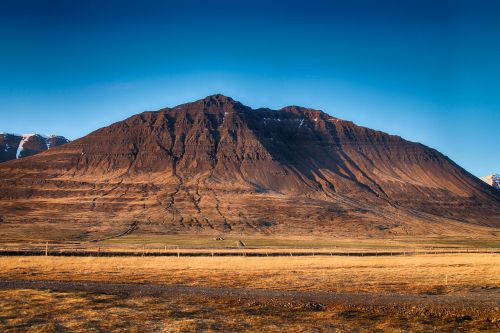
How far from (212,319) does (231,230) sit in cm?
14605

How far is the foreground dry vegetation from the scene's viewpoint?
2050cm

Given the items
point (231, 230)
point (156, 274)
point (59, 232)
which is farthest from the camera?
point (231, 230)

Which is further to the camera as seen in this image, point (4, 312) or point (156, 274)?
point (156, 274)

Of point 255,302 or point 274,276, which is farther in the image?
point 274,276

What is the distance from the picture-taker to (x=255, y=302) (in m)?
26.3

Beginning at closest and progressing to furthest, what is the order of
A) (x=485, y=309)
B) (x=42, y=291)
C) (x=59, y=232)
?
(x=485, y=309), (x=42, y=291), (x=59, y=232)

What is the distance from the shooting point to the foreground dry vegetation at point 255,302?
67.3 feet

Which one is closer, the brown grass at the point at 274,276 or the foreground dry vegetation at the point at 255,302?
the foreground dry vegetation at the point at 255,302

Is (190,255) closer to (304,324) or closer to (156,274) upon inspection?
(156,274)

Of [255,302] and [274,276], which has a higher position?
[255,302]

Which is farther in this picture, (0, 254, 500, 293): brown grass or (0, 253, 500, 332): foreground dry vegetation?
(0, 254, 500, 293): brown grass

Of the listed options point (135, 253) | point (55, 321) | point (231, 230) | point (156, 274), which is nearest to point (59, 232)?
point (231, 230)

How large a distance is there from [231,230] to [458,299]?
140350 millimetres

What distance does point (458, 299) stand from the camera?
28281 mm
